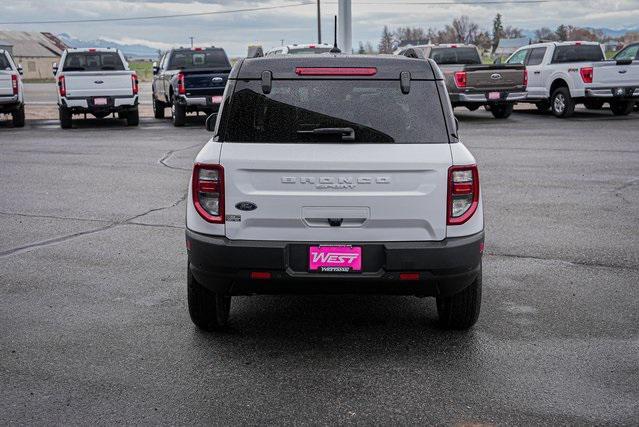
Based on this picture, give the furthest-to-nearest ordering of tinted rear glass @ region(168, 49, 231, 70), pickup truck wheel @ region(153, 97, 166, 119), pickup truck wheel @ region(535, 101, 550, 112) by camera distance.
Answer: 1. pickup truck wheel @ region(153, 97, 166, 119)
2. pickup truck wheel @ region(535, 101, 550, 112)
3. tinted rear glass @ region(168, 49, 231, 70)

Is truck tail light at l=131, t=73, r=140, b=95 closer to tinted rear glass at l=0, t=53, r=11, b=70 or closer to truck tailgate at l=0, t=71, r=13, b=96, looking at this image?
truck tailgate at l=0, t=71, r=13, b=96

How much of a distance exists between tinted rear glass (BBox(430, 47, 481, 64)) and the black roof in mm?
20061

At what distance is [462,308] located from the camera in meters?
5.24

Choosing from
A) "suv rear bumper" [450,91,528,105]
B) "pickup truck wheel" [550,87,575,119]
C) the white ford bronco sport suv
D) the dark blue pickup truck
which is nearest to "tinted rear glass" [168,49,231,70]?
the dark blue pickup truck

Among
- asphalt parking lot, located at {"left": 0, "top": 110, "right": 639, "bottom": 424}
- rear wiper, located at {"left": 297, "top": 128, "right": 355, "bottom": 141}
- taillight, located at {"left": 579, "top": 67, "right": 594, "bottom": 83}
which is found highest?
rear wiper, located at {"left": 297, "top": 128, "right": 355, "bottom": 141}

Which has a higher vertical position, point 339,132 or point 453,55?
point 453,55

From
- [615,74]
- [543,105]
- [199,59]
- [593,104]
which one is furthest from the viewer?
[543,105]

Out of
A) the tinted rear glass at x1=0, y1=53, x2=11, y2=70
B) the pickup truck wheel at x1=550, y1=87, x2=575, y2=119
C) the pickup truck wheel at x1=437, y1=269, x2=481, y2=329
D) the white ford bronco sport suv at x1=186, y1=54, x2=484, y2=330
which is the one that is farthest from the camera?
the pickup truck wheel at x1=550, y1=87, x2=575, y2=119

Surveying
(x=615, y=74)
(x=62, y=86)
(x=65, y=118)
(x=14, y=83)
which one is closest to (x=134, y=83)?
(x=62, y=86)

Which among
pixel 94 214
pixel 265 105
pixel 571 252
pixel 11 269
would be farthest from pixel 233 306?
pixel 94 214

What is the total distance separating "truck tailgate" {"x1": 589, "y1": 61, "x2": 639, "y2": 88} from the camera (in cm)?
2170

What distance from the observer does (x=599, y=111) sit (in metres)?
26.0

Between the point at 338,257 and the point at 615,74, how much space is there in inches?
759

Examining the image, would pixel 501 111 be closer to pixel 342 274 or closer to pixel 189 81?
pixel 189 81
